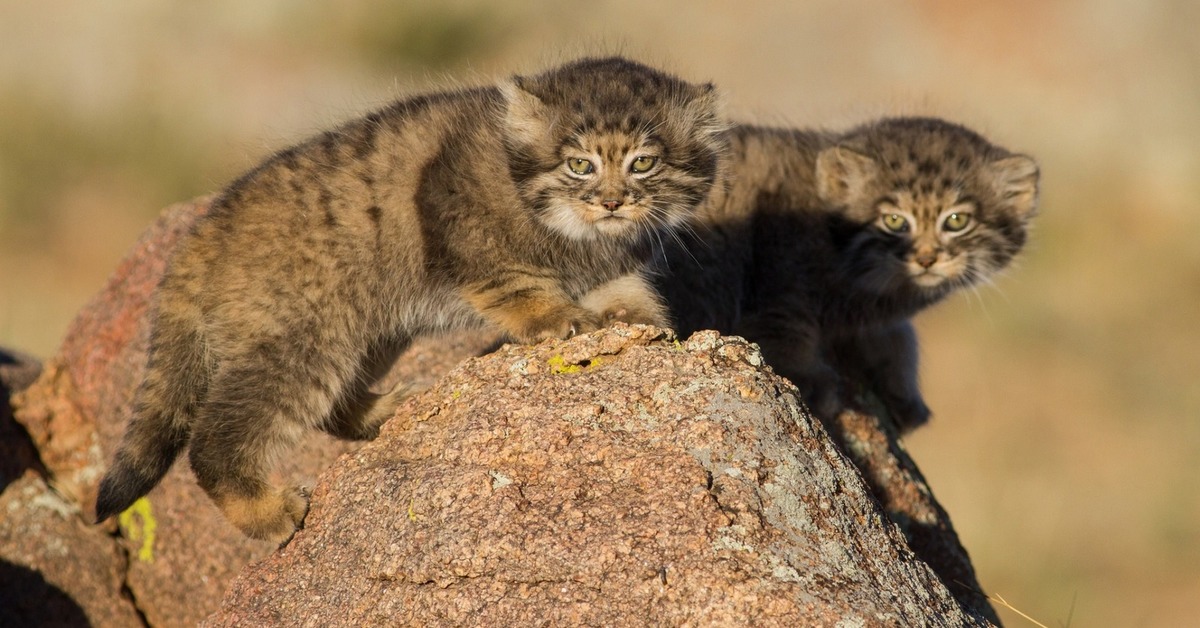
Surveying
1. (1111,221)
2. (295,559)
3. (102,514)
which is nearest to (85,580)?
(102,514)

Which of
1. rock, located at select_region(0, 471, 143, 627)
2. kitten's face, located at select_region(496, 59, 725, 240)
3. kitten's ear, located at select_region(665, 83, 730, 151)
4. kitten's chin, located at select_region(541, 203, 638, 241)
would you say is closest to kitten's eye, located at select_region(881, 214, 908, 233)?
kitten's ear, located at select_region(665, 83, 730, 151)

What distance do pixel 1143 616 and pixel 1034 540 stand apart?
109 centimetres

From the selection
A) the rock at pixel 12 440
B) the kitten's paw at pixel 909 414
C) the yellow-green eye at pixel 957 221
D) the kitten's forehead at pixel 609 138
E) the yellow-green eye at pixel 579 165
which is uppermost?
the kitten's forehead at pixel 609 138

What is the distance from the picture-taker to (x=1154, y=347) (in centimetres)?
1346

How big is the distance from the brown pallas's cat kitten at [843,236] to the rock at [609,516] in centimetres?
228

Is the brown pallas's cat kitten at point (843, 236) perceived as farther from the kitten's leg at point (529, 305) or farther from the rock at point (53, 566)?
the rock at point (53, 566)

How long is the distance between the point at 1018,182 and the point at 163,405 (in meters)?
4.60

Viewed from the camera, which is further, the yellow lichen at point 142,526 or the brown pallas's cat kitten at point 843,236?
the brown pallas's cat kitten at point 843,236

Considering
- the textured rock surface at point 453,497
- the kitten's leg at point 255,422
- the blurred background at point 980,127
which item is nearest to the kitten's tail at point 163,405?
the kitten's leg at point 255,422

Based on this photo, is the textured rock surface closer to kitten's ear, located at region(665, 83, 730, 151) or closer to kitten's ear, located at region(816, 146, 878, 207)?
kitten's ear, located at region(816, 146, 878, 207)

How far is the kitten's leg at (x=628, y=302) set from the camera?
5.11 meters

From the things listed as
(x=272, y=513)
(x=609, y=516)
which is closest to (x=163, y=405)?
(x=272, y=513)

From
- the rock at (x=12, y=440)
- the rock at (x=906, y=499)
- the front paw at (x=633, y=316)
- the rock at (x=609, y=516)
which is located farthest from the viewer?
the rock at (x=12, y=440)

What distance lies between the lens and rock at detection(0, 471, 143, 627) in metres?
6.04
